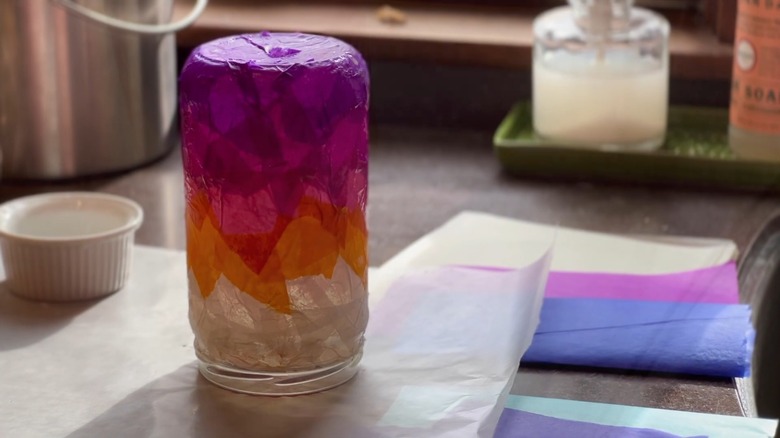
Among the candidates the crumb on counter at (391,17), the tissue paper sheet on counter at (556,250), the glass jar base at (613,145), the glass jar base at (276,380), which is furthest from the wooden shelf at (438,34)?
the glass jar base at (276,380)

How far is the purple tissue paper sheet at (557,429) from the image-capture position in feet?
1.64

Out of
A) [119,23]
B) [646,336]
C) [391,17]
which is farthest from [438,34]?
[646,336]

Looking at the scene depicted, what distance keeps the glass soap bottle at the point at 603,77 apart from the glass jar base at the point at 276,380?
393mm

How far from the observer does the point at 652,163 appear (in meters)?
0.85

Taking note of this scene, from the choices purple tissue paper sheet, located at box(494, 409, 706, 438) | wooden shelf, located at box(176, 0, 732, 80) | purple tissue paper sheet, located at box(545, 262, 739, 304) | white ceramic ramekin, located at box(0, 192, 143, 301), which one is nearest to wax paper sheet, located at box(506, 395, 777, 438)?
purple tissue paper sheet, located at box(494, 409, 706, 438)

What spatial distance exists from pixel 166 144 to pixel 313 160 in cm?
41

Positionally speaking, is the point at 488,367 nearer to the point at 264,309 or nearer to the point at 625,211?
the point at 264,309

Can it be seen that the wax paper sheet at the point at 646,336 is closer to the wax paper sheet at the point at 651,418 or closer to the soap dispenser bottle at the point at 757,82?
the wax paper sheet at the point at 651,418

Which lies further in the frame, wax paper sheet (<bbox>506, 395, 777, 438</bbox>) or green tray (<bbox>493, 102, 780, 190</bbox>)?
green tray (<bbox>493, 102, 780, 190</bbox>)

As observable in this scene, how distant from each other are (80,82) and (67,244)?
0.23 meters

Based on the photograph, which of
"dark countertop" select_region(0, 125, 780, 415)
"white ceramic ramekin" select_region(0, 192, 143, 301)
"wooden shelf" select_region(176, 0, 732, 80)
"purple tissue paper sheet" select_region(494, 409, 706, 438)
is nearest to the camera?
"purple tissue paper sheet" select_region(494, 409, 706, 438)

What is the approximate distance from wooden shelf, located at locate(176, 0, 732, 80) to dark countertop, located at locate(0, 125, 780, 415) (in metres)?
0.10

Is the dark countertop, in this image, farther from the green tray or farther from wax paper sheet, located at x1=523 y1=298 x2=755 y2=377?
wax paper sheet, located at x1=523 y1=298 x2=755 y2=377

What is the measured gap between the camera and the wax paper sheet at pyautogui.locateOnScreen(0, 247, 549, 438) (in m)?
0.51
